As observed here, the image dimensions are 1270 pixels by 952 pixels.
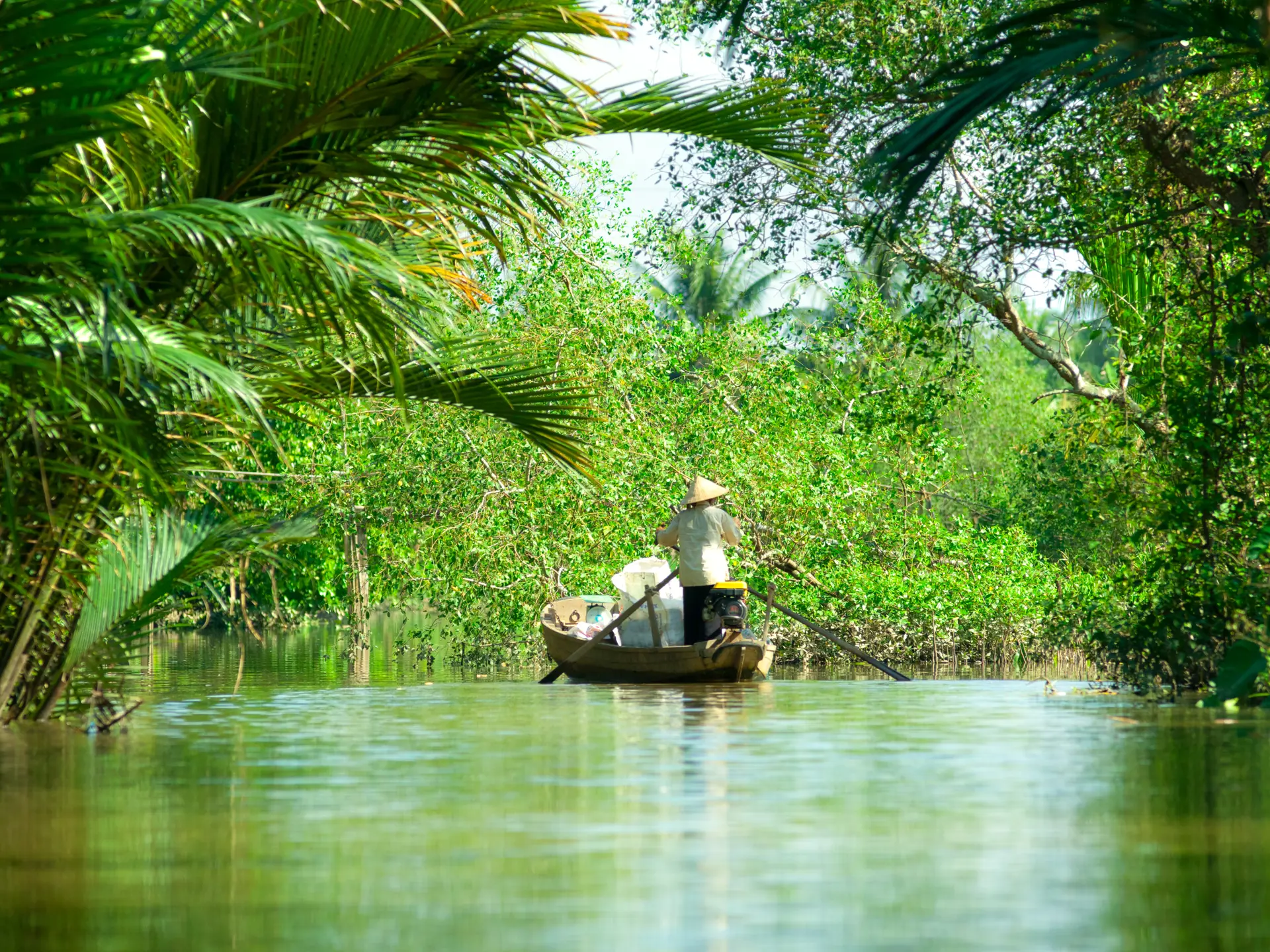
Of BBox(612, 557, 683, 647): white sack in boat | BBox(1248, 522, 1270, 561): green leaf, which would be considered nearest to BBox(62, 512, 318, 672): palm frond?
BBox(1248, 522, 1270, 561): green leaf

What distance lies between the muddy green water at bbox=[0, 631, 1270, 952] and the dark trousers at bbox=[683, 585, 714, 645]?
633 cm

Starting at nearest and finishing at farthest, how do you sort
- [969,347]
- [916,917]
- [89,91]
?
1. [916,917]
2. [89,91]
3. [969,347]

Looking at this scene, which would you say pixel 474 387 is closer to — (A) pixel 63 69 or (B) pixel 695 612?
(A) pixel 63 69

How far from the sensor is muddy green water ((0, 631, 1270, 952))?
509 cm

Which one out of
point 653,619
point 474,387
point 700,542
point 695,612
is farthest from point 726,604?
point 474,387

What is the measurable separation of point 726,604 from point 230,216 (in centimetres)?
1118

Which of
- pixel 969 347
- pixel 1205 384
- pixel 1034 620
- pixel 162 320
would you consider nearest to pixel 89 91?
pixel 162 320

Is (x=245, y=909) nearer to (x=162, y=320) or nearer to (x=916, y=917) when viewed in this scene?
(x=916, y=917)

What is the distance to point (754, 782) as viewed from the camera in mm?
8695

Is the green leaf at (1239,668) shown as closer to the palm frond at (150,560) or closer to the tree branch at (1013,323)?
the palm frond at (150,560)

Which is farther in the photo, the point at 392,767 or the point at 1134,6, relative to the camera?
the point at 392,767

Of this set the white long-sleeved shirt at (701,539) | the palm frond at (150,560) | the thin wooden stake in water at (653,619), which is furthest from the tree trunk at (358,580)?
the palm frond at (150,560)

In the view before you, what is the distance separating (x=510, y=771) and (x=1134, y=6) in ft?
15.5

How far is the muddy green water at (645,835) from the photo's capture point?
5090 millimetres
